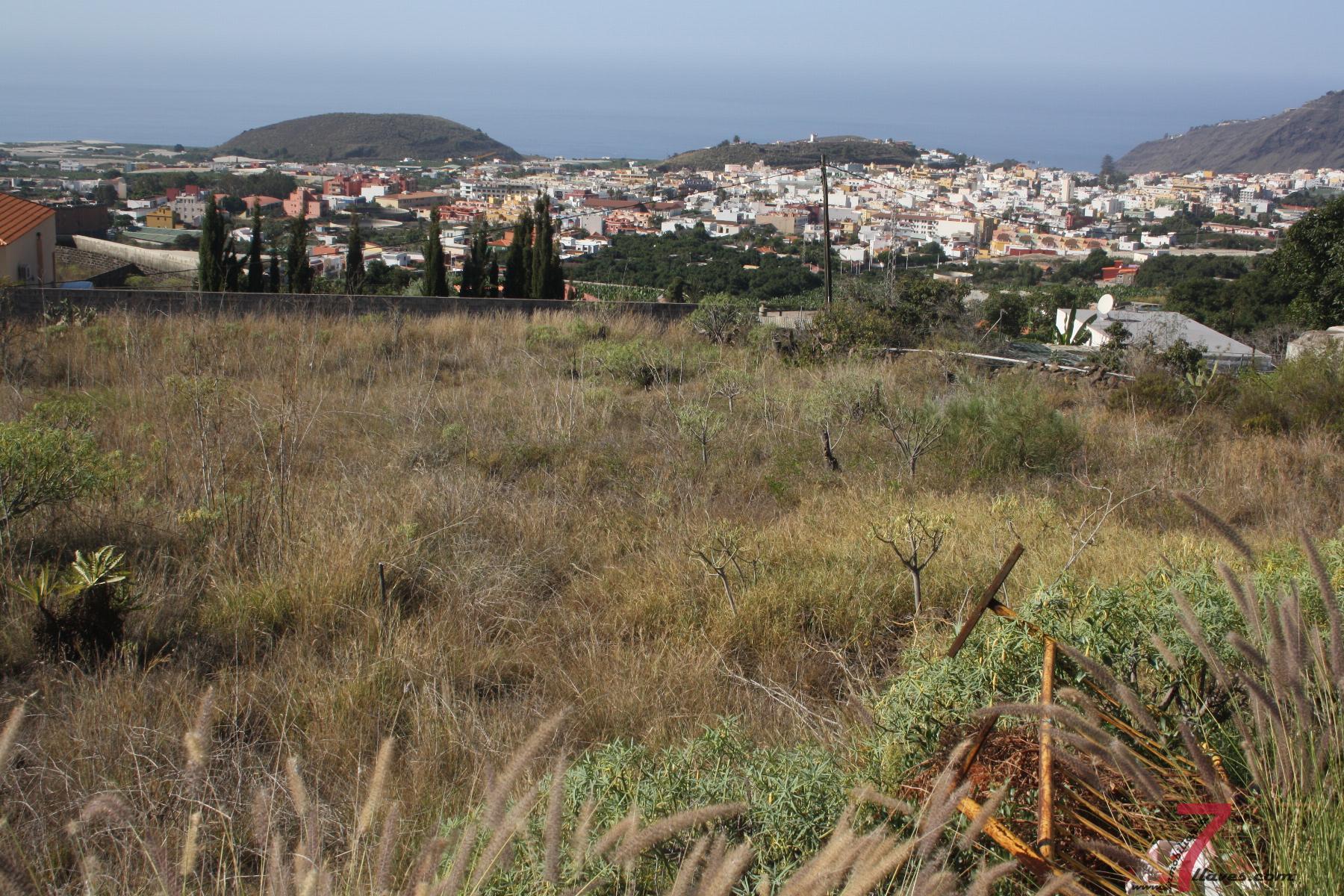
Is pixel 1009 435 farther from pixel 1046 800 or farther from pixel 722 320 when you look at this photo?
pixel 722 320

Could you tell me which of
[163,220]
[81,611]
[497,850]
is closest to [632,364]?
[81,611]

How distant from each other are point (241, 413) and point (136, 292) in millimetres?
5179

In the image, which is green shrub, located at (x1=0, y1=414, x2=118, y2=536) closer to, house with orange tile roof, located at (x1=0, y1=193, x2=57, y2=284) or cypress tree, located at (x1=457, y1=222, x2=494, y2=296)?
cypress tree, located at (x1=457, y1=222, x2=494, y2=296)

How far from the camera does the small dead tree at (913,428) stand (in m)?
6.28

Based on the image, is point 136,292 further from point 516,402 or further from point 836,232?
point 836,232

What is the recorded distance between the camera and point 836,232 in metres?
58.3

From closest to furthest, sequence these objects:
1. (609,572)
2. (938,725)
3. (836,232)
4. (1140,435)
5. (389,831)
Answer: (389,831)
(938,725)
(609,572)
(1140,435)
(836,232)

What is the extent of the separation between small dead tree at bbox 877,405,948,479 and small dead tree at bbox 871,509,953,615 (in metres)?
1.63

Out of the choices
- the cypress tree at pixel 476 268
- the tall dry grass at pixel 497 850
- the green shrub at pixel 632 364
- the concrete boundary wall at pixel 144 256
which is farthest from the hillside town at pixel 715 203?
the tall dry grass at pixel 497 850

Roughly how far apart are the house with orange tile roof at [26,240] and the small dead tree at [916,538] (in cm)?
2162

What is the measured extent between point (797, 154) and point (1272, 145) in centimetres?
8872

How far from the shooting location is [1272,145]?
136125 mm

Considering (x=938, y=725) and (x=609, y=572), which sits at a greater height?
(x=938, y=725)

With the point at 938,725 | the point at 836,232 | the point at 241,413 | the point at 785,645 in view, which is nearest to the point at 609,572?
the point at 785,645
